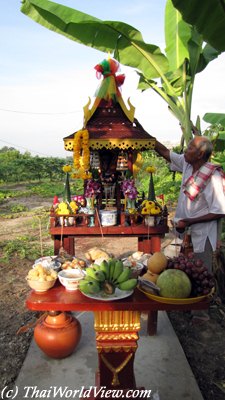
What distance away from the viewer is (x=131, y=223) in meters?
4.38

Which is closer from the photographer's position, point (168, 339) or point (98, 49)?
point (168, 339)

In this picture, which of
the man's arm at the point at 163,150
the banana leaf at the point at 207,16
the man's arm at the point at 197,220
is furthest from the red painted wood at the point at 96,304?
the banana leaf at the point at 207,16

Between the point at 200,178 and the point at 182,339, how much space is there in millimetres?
1910

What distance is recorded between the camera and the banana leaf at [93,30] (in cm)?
488

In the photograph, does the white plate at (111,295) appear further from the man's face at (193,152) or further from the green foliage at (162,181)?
the green foliage at (162,181)

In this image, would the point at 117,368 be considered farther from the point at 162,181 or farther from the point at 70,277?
the point at 162,181

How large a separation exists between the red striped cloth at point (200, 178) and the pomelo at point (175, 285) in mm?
1536

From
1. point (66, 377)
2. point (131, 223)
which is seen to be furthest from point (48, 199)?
point (66, 377)

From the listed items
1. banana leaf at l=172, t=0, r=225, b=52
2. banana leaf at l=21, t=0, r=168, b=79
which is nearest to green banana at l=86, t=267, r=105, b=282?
banana leaf at l=172, t=0, r=225, b=52

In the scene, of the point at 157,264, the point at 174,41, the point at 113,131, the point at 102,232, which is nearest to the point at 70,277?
the point at 157,264

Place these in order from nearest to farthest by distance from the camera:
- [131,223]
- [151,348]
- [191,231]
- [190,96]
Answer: [151,348]
[191,231]
[131,223]
[190,96]

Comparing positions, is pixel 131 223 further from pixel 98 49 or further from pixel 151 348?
pixel 98 49

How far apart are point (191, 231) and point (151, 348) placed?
4.50 feet

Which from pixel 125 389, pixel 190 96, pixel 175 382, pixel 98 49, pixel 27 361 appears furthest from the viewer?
pixel 190 96
